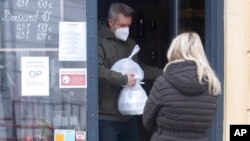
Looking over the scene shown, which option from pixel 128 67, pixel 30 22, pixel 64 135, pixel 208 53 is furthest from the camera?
pixel 208 53

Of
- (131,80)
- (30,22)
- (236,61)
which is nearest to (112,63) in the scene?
(131,80)

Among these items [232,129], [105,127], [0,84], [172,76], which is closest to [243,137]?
[232,129]

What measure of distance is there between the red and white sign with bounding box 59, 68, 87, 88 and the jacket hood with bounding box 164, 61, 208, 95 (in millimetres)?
1302

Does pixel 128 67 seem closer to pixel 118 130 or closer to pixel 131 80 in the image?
pixel 131 80

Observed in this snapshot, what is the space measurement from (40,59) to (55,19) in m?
0.36

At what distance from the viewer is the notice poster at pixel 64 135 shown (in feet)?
18.1

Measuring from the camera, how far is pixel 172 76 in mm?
4316

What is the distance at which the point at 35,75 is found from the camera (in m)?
5.41

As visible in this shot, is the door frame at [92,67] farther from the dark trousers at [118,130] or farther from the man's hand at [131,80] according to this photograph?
the man's hand at [131,80]

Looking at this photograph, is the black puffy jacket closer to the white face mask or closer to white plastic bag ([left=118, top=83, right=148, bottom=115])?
white plastic bag ([left=118, top=83, right=148, bottom=115])

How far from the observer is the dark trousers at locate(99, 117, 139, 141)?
5664 mm

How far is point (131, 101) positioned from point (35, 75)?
864 millimetres

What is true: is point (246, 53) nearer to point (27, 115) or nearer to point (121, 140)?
point (121, 140)

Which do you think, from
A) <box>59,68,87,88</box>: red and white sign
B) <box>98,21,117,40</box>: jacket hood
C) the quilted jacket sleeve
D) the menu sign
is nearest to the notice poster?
<box>59,68,87,88</box>: red and white sign
